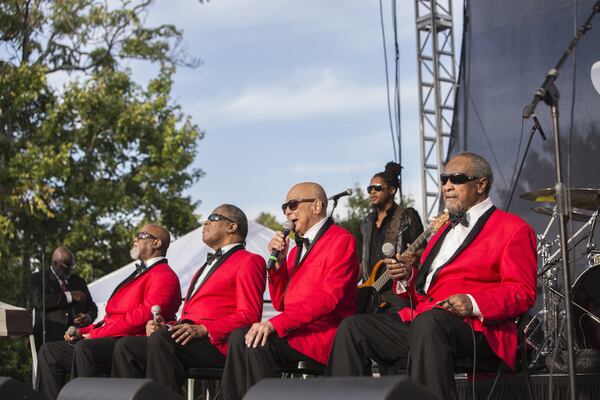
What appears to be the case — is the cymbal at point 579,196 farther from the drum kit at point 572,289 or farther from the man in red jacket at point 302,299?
the man in red jacket at point 302,299

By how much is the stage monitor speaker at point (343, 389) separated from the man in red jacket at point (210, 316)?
6.10ft

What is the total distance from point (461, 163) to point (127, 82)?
12.9 metres

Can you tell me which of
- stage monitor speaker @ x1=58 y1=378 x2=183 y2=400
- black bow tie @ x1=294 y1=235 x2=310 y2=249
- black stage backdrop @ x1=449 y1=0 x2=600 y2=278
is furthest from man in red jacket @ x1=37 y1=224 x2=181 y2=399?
black stage backdrop @ x1=449 y1=0 x2=600 y2=278

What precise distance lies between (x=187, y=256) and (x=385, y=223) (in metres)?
3.46

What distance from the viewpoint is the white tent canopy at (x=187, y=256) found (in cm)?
941

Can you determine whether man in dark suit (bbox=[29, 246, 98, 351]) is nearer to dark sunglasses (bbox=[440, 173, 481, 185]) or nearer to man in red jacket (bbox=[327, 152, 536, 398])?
man in red jacket (bbox=[327, 152, 536, 398])

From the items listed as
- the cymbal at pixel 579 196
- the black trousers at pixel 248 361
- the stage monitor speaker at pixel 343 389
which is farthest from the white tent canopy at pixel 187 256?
the stage monitor speaker at pixel 343 389

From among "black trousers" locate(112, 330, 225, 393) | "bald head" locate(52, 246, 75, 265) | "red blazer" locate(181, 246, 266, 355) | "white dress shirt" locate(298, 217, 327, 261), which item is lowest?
"black trousers" locate(112, 330, 225, 393)

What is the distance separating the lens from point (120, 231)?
1569 cm

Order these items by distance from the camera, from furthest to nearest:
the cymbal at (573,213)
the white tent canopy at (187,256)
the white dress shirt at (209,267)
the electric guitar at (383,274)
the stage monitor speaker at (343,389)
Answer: the white tent canopy at (187,256) → the cymbal at (573,213) → the white dress shirt at (209,267) → the electric guitar at (383,274) → the stage monitor speaker at (343,389)

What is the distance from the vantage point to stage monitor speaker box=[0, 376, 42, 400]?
365cm

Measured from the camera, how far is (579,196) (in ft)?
20.0

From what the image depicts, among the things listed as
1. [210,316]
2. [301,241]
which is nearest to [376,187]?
[301,241]

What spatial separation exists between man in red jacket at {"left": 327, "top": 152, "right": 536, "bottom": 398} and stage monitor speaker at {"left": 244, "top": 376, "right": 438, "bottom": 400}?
93 cm
